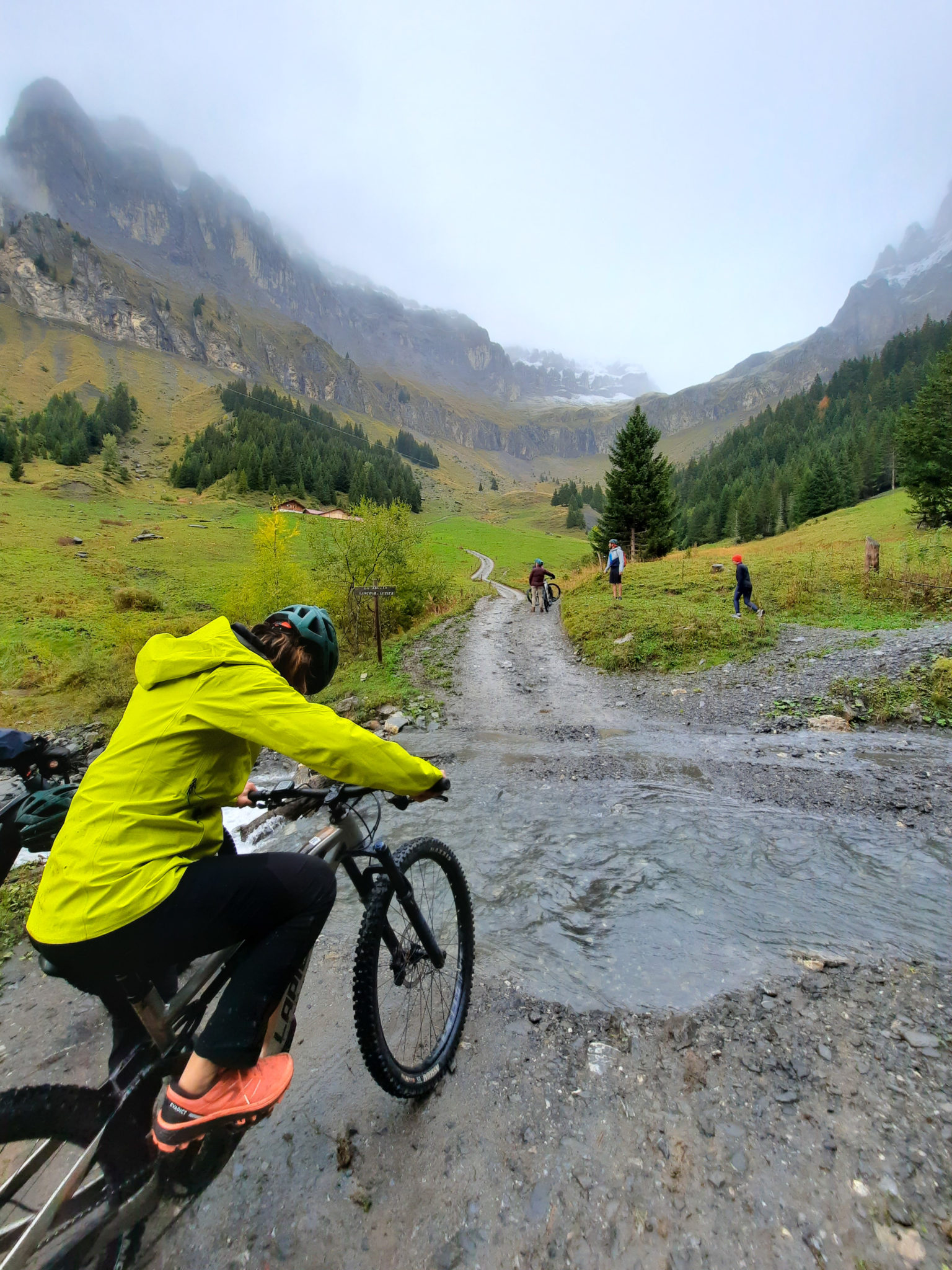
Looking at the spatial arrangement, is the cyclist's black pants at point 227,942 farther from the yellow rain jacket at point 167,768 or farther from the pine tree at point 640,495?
the pine tree at point 640,495

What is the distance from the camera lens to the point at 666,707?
446 inches

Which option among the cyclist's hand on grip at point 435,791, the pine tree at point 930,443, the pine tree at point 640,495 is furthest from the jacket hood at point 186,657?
the pine tree at point 930,443

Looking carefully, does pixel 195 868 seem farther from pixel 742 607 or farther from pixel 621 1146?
pixel 742 607

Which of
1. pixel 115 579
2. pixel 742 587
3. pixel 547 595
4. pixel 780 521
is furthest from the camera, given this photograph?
pixel 780 521

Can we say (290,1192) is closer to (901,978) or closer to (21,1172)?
(21,1172)

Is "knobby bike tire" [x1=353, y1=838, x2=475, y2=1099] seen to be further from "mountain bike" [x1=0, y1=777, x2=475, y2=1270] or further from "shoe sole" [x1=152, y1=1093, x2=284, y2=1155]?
"shoe sole" [x1=152, y1=1093, x2=284, y2=1155]

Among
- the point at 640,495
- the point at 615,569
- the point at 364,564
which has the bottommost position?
the point at 615,569

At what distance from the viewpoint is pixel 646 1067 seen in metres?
3.25

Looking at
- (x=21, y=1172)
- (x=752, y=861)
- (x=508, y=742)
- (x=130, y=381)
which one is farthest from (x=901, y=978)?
(x=130, y=381)

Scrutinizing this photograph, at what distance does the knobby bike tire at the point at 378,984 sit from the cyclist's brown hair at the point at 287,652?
1350 millimetres

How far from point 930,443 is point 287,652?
51116mm

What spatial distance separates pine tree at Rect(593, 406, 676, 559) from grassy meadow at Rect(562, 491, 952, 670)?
1129 centimetres

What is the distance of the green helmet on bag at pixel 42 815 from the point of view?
355 cm

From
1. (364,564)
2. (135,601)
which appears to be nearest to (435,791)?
(364,564)
